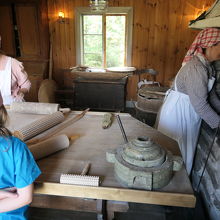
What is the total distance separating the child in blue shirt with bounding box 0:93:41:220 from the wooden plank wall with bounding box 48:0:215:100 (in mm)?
3779

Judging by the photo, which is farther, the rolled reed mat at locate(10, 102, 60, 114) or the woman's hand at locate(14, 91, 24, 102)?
the woman's hand at locate(14, 91, 24, 102)

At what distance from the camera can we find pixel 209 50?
1.74 meters

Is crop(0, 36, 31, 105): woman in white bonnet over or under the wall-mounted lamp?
under

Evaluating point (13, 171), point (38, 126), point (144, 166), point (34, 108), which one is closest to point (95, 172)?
point (144, 166)

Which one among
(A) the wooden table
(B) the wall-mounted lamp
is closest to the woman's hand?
(A) the wooden table

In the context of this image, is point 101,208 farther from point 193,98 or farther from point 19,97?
point 19,97

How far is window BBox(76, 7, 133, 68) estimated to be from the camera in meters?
4.36

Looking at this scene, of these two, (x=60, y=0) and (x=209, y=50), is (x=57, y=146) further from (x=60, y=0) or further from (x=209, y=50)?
(x=60, y=0)

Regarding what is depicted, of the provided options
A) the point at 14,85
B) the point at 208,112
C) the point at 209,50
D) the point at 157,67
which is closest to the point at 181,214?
the point at 208,112

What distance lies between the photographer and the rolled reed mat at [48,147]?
110cm

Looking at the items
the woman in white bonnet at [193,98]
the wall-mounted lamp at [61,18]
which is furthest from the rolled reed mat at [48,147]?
the wall-mounted lamp at [61,18]

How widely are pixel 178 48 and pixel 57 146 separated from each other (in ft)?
12.7

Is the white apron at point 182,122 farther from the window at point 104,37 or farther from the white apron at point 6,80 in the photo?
the window at point 104,37

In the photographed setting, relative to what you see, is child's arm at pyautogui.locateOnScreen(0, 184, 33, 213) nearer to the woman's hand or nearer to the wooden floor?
the wooden floor
